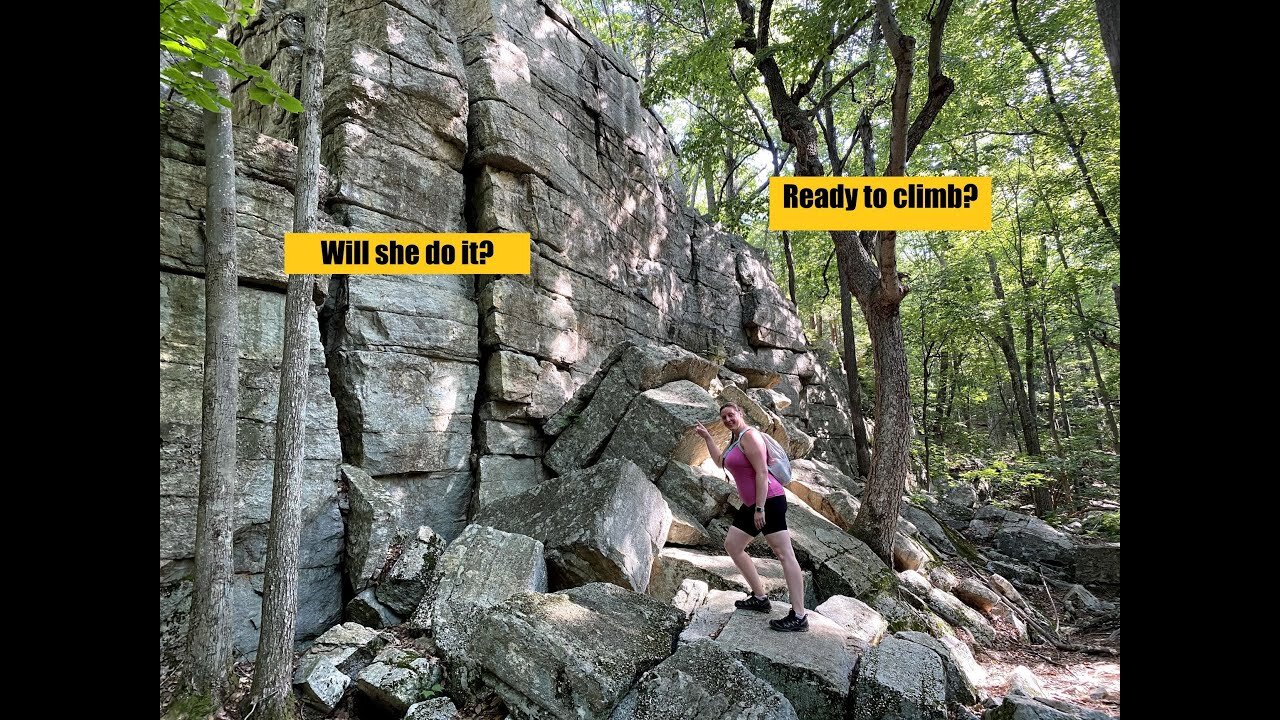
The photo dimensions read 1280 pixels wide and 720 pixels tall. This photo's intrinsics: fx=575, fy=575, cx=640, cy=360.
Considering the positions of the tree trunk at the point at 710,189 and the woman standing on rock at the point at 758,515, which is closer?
the woman standing on rock at the point at 758,515

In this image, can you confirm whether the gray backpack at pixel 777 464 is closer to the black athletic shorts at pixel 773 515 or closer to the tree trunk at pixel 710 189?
the black athletic shorts at pixel 773 515

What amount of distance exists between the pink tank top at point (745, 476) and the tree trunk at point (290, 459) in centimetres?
459

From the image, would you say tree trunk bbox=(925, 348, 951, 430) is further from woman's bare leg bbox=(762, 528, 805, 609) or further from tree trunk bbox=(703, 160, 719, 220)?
woman's bare leg bbox=(762, 528, 805, 609)

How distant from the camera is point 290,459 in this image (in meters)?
6.12

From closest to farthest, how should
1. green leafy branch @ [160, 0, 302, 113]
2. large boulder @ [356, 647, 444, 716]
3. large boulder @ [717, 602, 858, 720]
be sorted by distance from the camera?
large boulder @ [717, 602, 858, 720]
green leafy branch @ [160, 0, 302, 113]
large boulder @ [356, 647, 444, 716]

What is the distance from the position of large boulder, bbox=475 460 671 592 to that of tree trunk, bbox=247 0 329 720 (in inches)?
103

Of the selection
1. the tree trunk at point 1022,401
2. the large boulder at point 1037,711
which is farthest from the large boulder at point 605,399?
the tree trunk at point 1022,401

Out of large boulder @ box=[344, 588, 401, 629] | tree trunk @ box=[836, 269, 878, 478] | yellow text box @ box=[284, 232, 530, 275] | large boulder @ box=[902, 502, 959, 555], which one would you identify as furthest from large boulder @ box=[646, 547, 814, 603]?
tree trunk @ box=[836, 269, 878, 478]

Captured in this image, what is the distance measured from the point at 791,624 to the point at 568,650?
85.7 inches

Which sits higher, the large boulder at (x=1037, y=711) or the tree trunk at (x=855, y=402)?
the tree trunk at (x=855, y=402)

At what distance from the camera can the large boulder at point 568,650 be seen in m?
4.47

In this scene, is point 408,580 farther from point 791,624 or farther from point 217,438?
point 791,624

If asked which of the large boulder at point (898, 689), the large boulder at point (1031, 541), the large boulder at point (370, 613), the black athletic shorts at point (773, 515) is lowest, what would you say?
the large boulder at point (1031, 541)

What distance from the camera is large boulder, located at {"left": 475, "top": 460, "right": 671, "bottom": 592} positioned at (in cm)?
671
